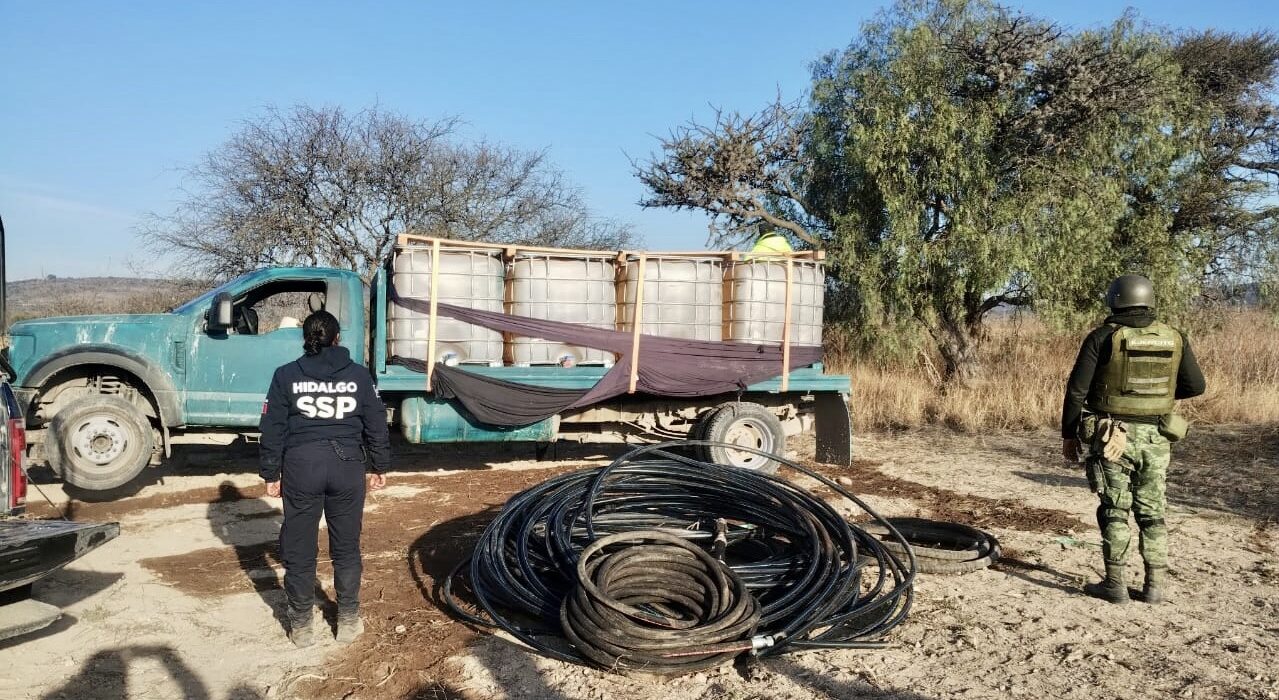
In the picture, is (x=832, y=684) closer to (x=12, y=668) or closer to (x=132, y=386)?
(x=12, y=668)

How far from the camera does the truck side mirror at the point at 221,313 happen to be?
7.43m

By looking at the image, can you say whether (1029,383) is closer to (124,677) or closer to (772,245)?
(772,245)

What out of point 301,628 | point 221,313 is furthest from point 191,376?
point 301,628

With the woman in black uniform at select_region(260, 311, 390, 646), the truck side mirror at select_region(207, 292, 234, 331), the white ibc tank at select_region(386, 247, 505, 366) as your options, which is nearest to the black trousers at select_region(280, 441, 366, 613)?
the woman in black uniform at select_region(260, 311, 390, 646)

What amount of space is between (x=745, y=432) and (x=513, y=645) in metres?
4.67

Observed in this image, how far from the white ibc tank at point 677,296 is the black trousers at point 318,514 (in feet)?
13.9

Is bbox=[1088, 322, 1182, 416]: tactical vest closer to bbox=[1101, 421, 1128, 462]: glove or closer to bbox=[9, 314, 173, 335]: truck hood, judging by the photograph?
bbox=[1101, 421, 1128, 462]: glove

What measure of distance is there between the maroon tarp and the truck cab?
3.47 feet

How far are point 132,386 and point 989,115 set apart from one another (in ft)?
39.7

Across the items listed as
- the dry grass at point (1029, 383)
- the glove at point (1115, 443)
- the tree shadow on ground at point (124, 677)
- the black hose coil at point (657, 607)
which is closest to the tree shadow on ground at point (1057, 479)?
the dry grass at point (1029, 383)

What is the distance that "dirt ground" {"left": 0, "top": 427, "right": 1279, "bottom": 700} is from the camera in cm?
395

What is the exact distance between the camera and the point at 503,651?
438 cm

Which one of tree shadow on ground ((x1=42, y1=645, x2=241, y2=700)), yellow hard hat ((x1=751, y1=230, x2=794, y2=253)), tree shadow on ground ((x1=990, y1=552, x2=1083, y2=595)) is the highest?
yellow hard hat ((x1=751, y1=230, x2=794, y2=253))

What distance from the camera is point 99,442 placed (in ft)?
24.4
